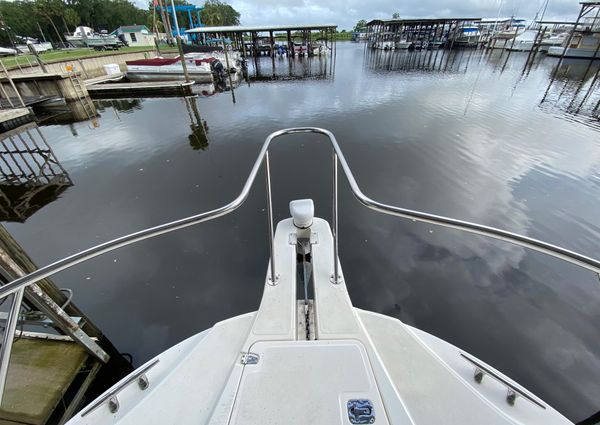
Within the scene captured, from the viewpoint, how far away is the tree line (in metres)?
39.8

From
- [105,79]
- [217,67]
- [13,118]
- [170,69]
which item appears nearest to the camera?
[13,118]

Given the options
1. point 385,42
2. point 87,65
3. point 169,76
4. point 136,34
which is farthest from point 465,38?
point 136,34

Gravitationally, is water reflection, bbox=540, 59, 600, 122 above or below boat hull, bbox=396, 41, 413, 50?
below

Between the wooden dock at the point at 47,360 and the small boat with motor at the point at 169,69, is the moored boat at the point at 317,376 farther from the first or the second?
the small boat with motor at the point at 169,69

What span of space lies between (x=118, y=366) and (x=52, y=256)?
8.15 feet

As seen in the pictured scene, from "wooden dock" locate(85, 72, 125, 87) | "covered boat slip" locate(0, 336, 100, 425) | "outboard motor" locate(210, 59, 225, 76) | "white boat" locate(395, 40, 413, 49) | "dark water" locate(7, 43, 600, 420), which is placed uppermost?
"white boat" locate(395, 40, 413, 49)

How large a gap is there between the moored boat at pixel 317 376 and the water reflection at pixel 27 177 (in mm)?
5686

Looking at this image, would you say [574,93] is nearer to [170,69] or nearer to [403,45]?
[170,69]

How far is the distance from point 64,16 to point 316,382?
210 ft

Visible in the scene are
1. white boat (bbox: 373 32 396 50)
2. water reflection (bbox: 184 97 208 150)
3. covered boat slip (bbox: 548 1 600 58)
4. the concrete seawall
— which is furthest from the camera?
white boat (bbox: 373 32 396 50)

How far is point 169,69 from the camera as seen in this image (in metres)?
16.8

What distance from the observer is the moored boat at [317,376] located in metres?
1.20

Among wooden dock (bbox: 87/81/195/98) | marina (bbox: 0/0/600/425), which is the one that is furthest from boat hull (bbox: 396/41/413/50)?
wooden dock (bbox: 87/81/195/98)

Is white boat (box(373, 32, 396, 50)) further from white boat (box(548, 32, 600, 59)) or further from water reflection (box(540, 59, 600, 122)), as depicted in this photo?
water reflection (box(540, 59, 600, 122))
